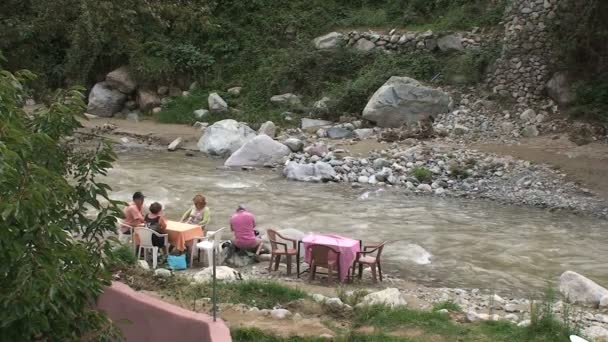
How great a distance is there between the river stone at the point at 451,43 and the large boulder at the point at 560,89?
359 cm

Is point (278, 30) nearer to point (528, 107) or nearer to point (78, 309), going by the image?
point (528, 107)

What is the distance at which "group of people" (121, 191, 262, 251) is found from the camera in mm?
10547

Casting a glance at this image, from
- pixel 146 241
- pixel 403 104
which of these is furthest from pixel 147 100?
pixel 146 241

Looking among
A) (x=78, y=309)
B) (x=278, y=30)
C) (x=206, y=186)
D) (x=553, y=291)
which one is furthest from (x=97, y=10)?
(x=278, y=30)

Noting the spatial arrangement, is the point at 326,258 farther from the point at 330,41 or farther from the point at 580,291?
the point at 330,41

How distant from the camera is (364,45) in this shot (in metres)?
25.6

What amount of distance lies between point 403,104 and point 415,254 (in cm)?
1037

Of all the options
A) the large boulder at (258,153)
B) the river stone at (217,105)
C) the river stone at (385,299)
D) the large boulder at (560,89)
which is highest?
the large boulder at (560,89)

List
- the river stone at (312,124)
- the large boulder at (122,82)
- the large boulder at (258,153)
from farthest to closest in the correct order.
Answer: the large boulder at (122,82), the river stone at (312,124), the large boulder at (258,153)

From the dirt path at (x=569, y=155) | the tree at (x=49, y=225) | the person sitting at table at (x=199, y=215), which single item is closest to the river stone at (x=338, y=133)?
the dirt path at (x=569, y=155)

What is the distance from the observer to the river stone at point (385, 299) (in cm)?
820

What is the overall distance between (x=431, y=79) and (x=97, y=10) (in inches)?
655

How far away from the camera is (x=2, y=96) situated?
3.48 m

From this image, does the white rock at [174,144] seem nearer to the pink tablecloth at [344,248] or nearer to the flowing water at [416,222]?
the flowing water at [416,222]
